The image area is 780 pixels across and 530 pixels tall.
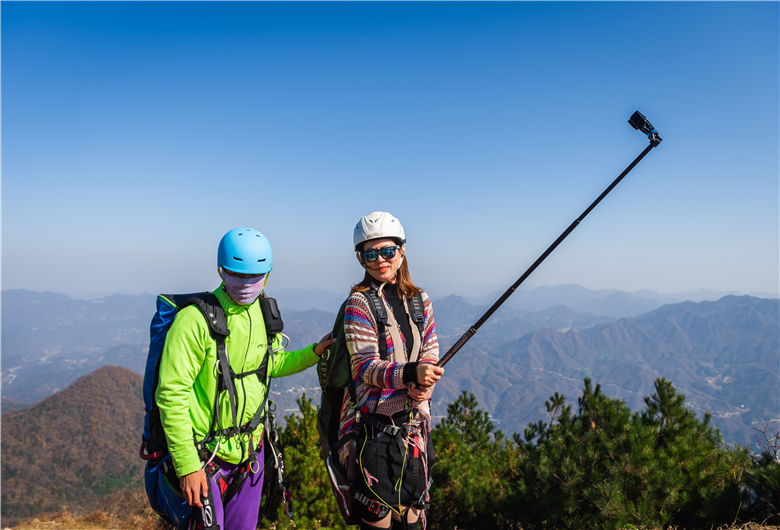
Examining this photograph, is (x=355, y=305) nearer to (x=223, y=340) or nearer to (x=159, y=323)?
(x=223, y=340)

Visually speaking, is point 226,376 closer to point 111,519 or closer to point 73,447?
point 111,519

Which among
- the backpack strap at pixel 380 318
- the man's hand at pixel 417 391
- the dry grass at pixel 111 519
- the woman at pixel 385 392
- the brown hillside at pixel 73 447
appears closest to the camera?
the man's hand at pixel 417 391

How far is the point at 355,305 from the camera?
309 cm

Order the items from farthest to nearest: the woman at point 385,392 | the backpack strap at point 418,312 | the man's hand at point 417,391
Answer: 1. the backpack strap at point 418,312
2. the woman at point 385,392
3. the man's hand at point 417,391

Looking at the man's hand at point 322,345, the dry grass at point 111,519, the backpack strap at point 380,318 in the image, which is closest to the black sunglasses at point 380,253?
the backpack strap at point 380,318

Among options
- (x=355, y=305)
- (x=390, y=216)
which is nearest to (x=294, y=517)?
(x=355, y=305)

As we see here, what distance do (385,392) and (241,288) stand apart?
145 cm

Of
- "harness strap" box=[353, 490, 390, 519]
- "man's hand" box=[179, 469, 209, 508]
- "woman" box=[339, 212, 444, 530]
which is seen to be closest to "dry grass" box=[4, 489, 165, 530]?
"man's hand" box=[179, 469, 209, 508]

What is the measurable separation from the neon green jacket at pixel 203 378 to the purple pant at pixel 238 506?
0.68 feet

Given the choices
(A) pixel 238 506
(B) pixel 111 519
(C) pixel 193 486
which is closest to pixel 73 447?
(B) pixel 111 519

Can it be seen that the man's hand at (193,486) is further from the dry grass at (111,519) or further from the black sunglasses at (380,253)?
the dry grass at (111,519)

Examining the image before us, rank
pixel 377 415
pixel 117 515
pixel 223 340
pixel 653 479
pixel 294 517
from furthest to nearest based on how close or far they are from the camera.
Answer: pixel 117 515
pixel 294 517
pixel 653 479
pixel 223 340
pixel 377 415

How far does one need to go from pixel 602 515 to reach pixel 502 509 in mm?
1914

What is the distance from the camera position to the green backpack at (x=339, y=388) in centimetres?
309
